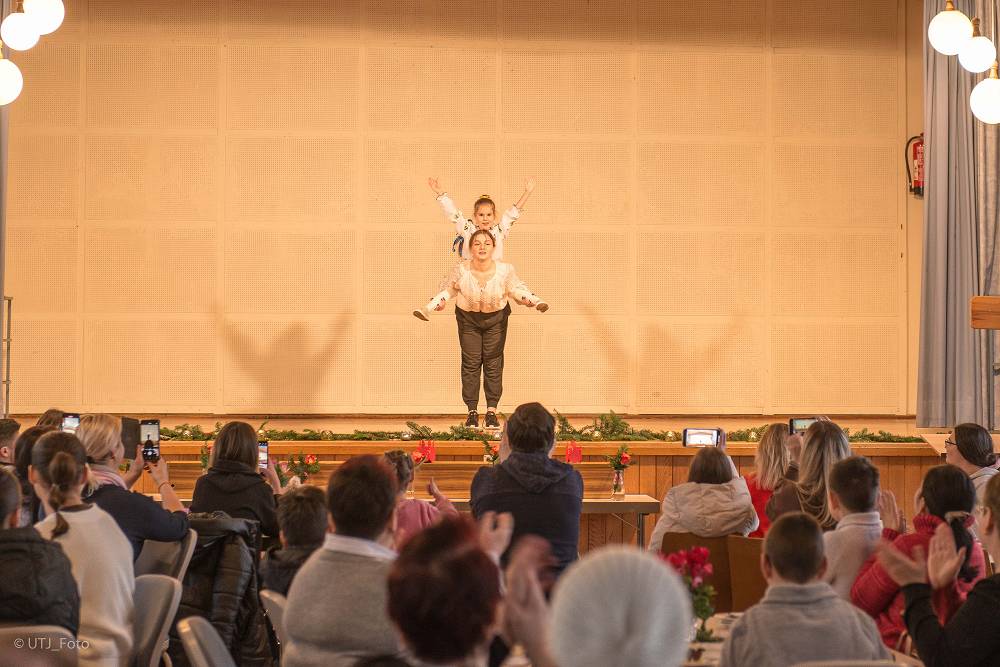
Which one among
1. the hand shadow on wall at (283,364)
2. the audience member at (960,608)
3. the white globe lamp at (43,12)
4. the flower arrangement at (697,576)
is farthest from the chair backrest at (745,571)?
the hand shadow on wall at (283,364)

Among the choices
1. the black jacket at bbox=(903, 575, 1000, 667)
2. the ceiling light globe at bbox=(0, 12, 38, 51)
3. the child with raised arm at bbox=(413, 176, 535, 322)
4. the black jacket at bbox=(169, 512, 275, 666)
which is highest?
the ceiling light globe at bbox=(0, 12, 38, 51)

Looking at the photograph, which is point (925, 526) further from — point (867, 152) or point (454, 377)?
point (867, 152)

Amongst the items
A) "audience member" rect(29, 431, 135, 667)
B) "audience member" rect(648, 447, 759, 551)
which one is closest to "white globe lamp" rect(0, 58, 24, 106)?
"audience member" rect(29, 431, 135, 667)

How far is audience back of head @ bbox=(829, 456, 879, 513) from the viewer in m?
3.45

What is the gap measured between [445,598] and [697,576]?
174 cm

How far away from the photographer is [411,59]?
34.0 feet

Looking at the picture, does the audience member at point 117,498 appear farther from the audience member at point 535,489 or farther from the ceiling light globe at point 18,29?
the ceiling light globe at point 18,29

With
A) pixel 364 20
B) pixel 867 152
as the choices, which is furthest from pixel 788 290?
pixel 364 20

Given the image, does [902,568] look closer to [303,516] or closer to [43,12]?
[303,516]

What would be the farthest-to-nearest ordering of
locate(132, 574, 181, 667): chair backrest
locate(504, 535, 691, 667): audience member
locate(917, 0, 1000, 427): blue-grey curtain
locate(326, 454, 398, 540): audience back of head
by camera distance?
locate(917, 0, 1000, 427): blue-grey curtain
locate(132, 574, 181, 667): chair backrest
locate(326, 454, 398, 540): audience back of head
locate(504, 535, 691, 667): audience member

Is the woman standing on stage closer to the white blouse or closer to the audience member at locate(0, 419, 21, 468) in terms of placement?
the white blouse

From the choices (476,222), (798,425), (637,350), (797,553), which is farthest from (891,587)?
(637,350)

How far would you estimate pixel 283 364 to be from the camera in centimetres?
1016

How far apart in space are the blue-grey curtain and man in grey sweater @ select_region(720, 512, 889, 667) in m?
6.99
